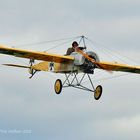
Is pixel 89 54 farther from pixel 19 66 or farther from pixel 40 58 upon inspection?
pixel 19 66

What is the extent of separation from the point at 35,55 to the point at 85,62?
3.15m

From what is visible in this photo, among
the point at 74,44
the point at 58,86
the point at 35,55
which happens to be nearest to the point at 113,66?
the point at 74,44

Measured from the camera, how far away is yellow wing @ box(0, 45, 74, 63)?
54.1 metres

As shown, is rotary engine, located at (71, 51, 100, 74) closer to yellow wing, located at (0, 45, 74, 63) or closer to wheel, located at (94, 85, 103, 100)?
yellow wing, located at (0, 45, 74, 63)

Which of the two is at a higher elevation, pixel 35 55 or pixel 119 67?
pixel 35 55

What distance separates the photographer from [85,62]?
5378cm

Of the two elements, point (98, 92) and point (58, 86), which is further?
point (58, 86)

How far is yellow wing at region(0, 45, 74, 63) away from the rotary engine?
17.4 inches

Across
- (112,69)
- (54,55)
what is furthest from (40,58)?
(112,69)

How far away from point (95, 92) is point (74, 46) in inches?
121

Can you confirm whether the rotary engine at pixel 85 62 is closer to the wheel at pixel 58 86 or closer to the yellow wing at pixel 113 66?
the yellow wing at pixel 113 66

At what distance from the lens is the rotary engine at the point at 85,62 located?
53.8 m

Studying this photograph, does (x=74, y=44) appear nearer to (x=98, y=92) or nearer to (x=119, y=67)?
(x=98, y=92)

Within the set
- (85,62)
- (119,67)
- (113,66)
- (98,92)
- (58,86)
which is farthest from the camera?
(119,67)
